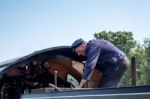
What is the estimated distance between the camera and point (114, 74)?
620 centimetres

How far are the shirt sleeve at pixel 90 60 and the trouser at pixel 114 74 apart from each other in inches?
21.7

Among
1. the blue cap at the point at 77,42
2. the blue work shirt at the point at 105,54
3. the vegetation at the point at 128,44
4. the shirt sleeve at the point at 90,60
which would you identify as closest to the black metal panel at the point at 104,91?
the shirt sleeve at the point at 90,60

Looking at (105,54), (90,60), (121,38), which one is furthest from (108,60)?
(121,38)

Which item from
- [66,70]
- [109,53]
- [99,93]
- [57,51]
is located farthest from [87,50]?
[99,93]

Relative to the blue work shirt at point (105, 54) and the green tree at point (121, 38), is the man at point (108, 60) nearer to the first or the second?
the blue work shirt at point (105, 54)

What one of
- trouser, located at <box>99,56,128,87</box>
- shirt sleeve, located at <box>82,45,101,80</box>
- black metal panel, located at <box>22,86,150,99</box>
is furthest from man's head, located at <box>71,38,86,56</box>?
black metal panel, located at <box>22,86,150,99</box>

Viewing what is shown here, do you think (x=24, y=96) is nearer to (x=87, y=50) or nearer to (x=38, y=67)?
(x=87, y=50)

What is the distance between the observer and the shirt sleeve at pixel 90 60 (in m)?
5.30

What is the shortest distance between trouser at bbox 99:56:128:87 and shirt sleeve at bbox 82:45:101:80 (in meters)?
0.55

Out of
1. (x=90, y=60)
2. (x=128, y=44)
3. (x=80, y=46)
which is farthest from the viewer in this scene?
(x=128, y=44)

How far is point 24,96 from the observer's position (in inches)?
199

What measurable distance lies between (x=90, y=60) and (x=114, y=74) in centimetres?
83

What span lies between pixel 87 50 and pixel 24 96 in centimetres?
137

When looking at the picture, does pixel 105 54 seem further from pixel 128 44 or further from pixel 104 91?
pixel 128 44
